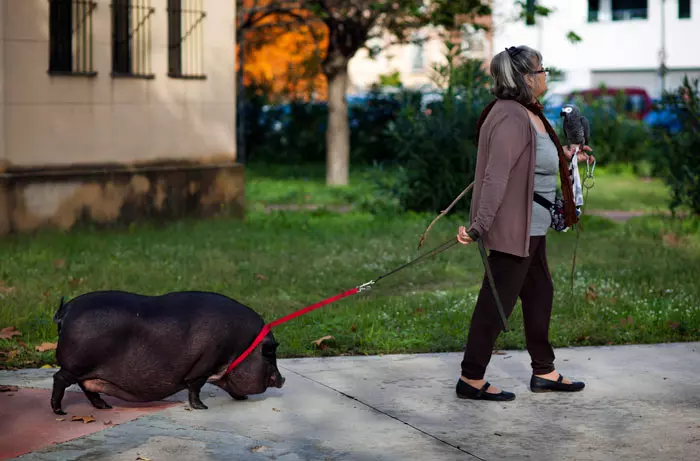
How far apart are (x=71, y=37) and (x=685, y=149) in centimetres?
767

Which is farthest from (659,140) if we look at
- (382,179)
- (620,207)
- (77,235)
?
(77,235)

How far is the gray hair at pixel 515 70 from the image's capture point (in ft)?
19.4

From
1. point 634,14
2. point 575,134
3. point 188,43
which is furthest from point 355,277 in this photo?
point 634,14

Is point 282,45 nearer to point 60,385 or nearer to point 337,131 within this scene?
point 337,131

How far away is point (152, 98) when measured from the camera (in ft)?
46.4

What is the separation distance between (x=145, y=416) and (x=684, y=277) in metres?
6.02

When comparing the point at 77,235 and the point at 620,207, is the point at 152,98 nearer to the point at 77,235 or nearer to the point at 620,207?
the point at 77,235

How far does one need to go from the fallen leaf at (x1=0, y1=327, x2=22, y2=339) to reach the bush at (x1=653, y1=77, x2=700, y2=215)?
9484mm

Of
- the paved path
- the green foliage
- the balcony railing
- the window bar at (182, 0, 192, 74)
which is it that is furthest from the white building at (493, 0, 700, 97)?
the paved path

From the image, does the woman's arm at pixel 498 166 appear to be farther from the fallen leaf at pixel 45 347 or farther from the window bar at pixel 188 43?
the window bar at pixel 188 43

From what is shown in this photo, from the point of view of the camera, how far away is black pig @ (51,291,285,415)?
550cm

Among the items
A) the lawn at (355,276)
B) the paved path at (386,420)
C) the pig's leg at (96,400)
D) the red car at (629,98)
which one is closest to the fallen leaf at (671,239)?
the lawn at (355,276)

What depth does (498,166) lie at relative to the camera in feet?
19.2

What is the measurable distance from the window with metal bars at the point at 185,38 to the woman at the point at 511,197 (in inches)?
354
